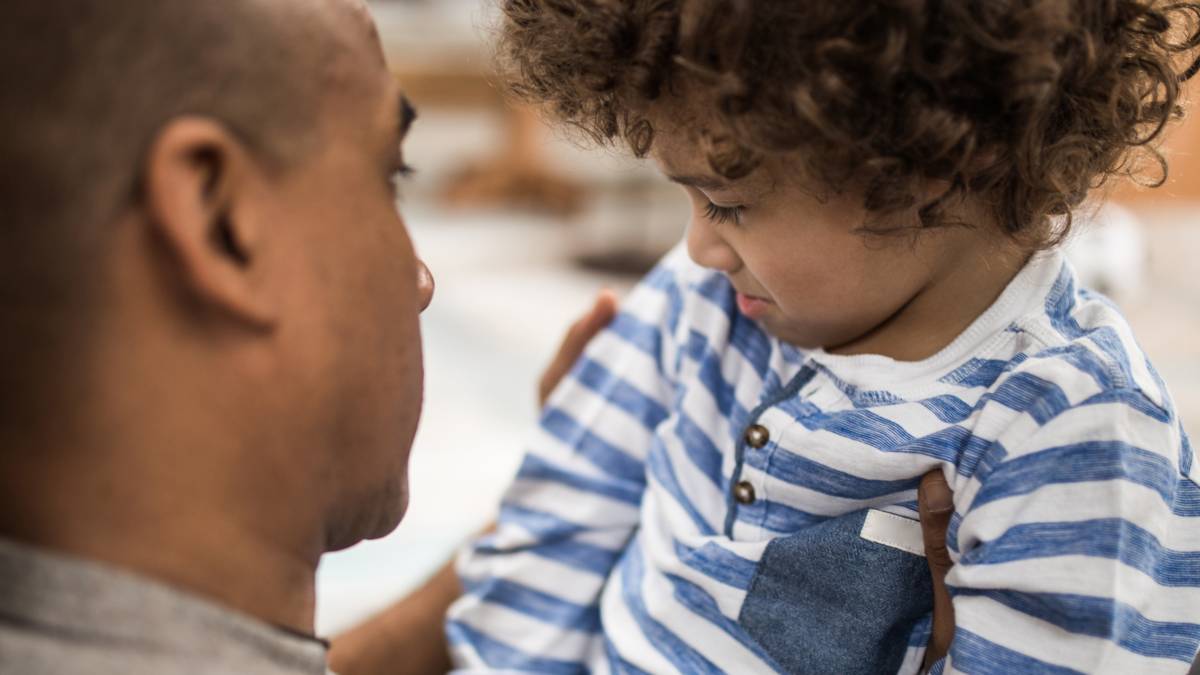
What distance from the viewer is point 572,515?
93 centimetres

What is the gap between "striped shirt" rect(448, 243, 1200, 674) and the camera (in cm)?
60

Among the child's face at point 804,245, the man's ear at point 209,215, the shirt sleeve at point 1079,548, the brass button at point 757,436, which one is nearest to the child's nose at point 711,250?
the child's face at point 804,245

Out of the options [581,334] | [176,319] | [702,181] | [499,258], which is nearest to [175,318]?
[176,319]

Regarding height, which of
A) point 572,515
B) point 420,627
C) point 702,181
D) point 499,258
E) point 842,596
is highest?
point 702,181

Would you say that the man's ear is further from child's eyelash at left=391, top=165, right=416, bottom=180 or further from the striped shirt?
the striped shirt

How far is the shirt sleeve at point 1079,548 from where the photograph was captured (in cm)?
58

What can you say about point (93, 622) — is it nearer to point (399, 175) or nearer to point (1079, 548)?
point (399, 175)

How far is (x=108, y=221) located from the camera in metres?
0.44

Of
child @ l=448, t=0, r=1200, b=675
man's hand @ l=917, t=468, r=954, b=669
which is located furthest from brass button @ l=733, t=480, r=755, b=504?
man's hand @ l=917, t=468, r=954, b=669

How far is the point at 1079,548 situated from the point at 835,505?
17 cm

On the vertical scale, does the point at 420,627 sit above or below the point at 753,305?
below

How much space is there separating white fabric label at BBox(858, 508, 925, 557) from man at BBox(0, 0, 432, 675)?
350 mm

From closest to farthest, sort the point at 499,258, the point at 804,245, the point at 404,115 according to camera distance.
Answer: the point at 404,115 < the point at 804,245 < the point at 499,258

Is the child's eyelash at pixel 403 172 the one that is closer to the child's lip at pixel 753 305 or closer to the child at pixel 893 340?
the child at pixel 893 340
